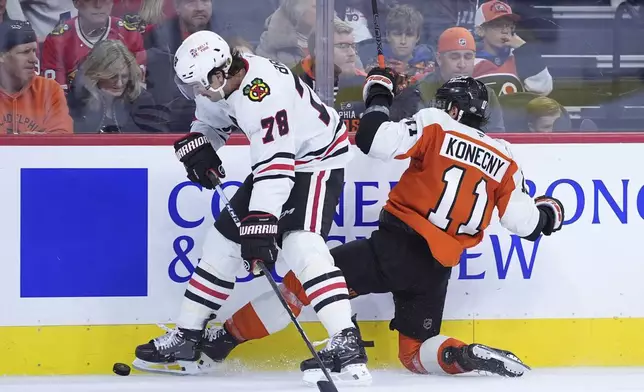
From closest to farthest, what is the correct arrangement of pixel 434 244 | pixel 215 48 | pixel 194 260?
1. pixel 215 48
2. pixel 434 244
3. pixel 194 260

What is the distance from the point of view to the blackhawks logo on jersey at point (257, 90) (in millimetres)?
3453

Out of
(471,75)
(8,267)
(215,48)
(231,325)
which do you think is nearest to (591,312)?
(471,75)

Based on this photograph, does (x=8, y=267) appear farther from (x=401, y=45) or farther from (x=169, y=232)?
(x=401, y=45)

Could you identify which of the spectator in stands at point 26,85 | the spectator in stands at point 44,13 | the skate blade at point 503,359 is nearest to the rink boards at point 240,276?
the spectator in stands at point 26,85

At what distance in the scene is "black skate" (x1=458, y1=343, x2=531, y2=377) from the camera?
3773 mm

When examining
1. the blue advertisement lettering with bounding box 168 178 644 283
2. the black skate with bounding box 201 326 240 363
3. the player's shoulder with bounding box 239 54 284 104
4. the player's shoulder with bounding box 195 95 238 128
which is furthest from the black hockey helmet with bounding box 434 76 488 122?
the black skate with bounding box 201 326 240 363

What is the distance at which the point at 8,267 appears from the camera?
3930 mm

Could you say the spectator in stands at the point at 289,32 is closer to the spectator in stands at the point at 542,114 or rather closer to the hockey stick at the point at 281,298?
the hockey stick at the point at 281,298

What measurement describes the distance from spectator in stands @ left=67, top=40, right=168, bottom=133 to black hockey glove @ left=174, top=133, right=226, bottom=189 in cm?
34

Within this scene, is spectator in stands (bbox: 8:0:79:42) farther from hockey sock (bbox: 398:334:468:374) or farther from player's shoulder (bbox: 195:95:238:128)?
hockey sock (bbox: 398:334:468:374)

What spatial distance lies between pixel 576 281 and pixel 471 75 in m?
0.89

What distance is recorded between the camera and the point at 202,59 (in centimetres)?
343

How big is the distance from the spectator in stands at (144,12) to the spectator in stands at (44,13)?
6.6 inches

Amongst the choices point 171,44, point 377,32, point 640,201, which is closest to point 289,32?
point 377,32
